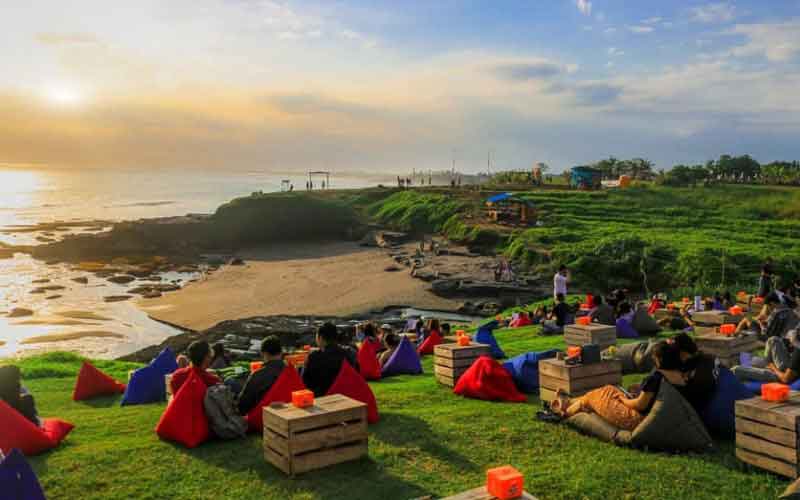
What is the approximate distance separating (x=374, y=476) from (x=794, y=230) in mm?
49915

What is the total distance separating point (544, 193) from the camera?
66375mm

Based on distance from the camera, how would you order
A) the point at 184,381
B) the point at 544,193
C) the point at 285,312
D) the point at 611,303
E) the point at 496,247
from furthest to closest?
the point at 544,193 → the point at 496,247 → the point at 285,312 → the point at 611,303 → the point at 184,381

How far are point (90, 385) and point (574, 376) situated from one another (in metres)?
9.87

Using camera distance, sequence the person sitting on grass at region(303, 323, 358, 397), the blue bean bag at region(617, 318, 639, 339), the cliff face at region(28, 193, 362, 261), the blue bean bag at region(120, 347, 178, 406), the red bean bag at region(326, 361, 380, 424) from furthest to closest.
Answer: the cliff face at region(28, 193, 362, 261), the blue bean bag at region(617, 318, 639, 339), the blue bean bag at region(120, 347, 178, 406), the person sitting on grass at region(303, 323, 358, 397), the red bean bag at region(326, 361, 380, 424)

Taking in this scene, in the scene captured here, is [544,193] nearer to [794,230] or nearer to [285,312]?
[794,230]

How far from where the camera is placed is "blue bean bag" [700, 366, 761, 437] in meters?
7.96

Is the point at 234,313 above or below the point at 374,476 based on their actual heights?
below

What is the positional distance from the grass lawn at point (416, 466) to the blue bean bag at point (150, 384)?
2234 mm

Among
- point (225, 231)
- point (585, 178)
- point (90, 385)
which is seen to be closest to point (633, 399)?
point (90, 385)

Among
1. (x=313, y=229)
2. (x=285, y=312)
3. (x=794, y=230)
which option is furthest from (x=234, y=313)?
(x=794, y=230)

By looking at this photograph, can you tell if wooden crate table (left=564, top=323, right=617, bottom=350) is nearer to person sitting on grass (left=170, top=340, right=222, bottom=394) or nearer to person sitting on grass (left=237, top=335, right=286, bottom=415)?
person sitting on grass (left=237, top=335, right=286, bottom=415)

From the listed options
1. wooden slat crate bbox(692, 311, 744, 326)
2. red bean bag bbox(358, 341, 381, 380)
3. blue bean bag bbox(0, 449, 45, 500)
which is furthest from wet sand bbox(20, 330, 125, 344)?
blue bean bag bbox(0, 449, 45, 500)

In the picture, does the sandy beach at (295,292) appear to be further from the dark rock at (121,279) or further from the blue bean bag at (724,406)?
the blue bean bag at (724,406)

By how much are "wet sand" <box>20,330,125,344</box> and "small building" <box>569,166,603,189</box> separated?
2289 inches
